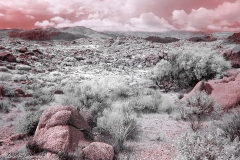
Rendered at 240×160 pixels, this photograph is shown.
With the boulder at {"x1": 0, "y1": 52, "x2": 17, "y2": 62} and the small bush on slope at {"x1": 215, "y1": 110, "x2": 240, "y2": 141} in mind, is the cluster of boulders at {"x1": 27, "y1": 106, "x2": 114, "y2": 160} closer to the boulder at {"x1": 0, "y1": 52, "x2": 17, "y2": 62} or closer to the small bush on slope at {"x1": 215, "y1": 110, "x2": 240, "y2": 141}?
the small bush on slope at {"x1": 215, "y1": 110, "x2": 240, "y2": 141}

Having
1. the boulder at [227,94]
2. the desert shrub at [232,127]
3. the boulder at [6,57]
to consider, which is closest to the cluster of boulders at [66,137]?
the desert shrub at [232,127]

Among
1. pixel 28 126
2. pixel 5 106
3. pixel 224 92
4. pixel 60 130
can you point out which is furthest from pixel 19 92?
pixel 224 92

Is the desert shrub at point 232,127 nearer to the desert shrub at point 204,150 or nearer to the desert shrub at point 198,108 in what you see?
the desert shrub at point 204,150

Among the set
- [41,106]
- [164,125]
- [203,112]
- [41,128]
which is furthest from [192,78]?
[41,128]

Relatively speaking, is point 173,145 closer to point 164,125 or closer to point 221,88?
point 164,125

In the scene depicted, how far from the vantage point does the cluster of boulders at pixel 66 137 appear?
394cm

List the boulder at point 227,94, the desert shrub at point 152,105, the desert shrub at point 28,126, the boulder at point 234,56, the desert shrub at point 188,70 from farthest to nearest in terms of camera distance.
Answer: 1. the boulder at point 234,56
2. the desert shrub at point 188,70
3. the desert shrub at point 152,105
4. the boulder at point 227,94
5. the desert shrub at point 28,126

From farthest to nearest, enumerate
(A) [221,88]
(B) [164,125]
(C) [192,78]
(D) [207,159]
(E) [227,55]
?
(E) [227,55] < (C) [192,78] < (A) [221,88] < (B) [164,125] < (D) [207,159]

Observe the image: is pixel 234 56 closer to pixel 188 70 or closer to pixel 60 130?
pixel 188 70

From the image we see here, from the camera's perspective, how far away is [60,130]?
4203mm

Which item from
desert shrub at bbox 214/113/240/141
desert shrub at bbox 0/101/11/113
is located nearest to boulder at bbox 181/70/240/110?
desert shrub at bbox 214/113/240/141

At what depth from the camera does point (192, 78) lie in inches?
410

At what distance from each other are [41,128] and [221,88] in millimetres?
6478

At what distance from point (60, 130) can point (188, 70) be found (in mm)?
8135
